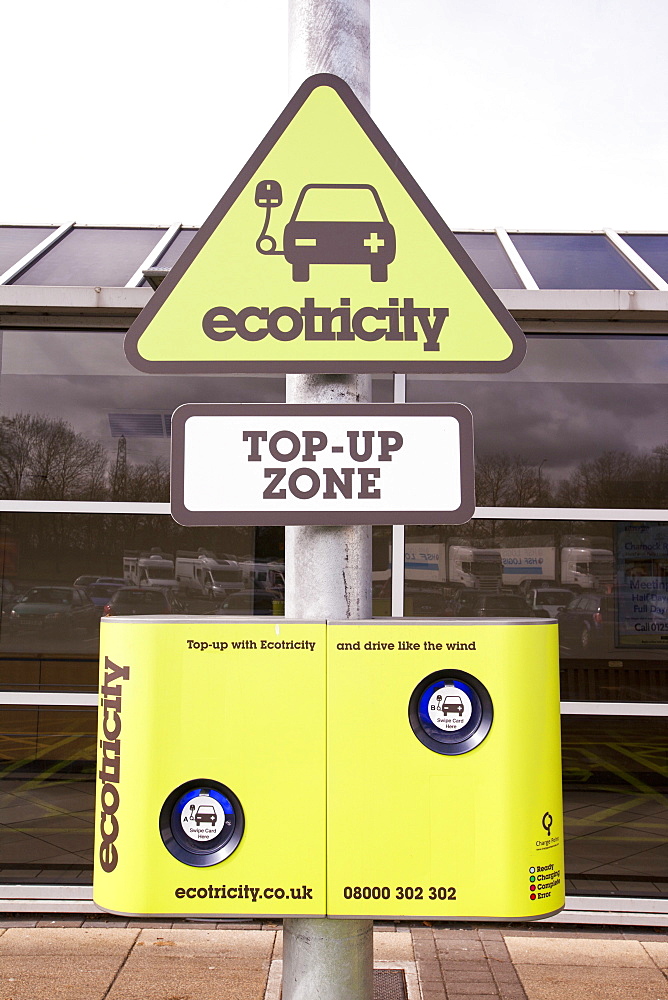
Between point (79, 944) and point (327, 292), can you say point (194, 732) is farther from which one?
point (79, 944)

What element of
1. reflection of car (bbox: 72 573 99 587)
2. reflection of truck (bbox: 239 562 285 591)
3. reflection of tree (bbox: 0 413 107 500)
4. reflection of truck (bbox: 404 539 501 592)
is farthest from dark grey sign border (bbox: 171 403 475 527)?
reflection of car (bbox: 72 573 99 587)

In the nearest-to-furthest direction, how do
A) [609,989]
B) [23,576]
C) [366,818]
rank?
[366,818] < [609,989] < [23,576]

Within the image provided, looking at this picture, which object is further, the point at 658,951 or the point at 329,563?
the point at 658,951

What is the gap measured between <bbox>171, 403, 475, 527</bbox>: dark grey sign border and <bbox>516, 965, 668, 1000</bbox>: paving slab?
304 cm

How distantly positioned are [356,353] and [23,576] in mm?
4514

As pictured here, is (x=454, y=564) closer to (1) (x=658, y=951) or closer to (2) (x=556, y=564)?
(2) (x=556, y=564)

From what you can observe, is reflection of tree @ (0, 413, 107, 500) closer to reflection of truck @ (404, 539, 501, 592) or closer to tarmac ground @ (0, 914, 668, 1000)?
reflection of truck @ (404, 539, 501, 592)

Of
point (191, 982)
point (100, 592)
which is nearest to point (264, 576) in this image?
point (100, 592)

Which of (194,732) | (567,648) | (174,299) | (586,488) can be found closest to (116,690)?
(194,732)

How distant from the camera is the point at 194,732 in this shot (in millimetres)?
1604

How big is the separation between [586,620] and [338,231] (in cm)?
477

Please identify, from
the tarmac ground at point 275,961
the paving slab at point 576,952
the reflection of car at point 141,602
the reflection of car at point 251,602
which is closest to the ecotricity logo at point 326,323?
the tarmac ground at point 275,961

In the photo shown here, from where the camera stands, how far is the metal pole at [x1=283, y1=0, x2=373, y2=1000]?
5.41ft

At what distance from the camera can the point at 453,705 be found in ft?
5.22
